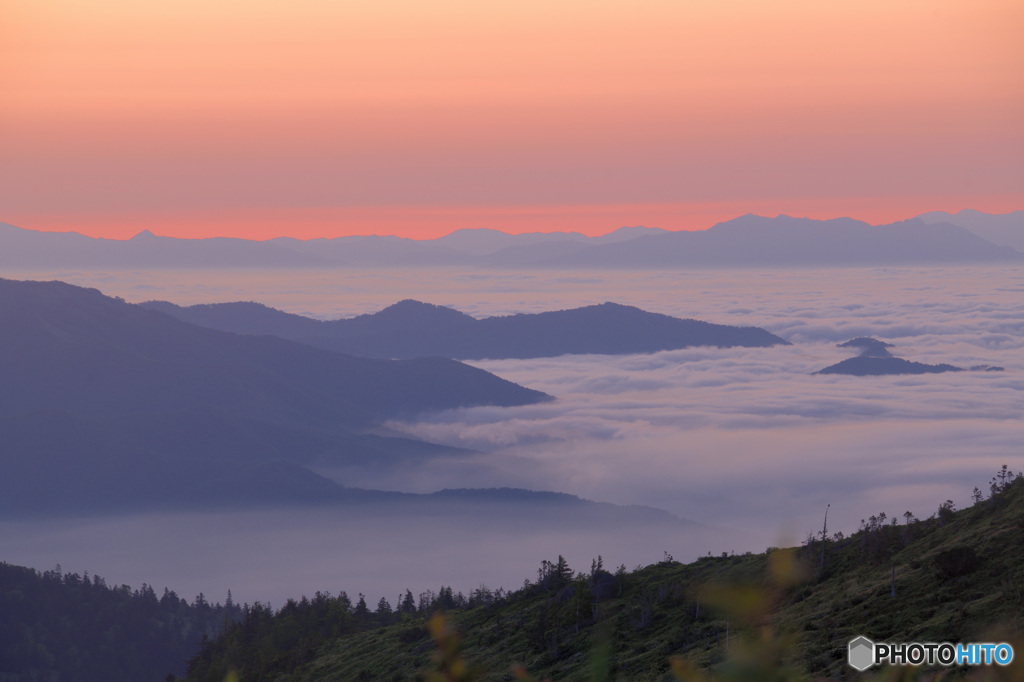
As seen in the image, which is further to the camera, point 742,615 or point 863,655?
point 863,655

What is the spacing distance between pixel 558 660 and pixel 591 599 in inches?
628

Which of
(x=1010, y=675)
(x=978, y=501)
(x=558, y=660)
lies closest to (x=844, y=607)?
(x=978, y=501)

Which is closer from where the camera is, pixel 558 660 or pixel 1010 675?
pixel 1010 675

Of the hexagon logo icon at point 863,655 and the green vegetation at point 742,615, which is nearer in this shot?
the green vegetation at point 742,615

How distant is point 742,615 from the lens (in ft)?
17.3

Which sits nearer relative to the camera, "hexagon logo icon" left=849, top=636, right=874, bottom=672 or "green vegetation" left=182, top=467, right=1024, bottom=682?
"green vegetation" left=182, top=467, right=1024, bottom=682

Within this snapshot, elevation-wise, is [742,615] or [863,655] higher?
[742,615]

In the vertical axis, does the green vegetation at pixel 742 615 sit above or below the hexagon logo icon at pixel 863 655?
below

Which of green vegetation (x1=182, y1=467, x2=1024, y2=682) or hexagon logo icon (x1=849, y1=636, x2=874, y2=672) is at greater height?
hexagon logo icon (x1=849, y1=636, x2=874, y2=672)

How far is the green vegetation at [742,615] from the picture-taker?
569 cm

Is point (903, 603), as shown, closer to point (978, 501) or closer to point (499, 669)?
point (978, 501)

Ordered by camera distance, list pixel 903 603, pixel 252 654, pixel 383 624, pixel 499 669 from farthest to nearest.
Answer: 1. pixel 383 624
2. pixel 252 654
3. pixel 499 669
4. pixel 903 603

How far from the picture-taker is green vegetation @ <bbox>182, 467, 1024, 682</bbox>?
569 cm

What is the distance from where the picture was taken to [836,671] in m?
40.9
